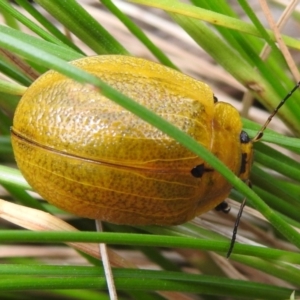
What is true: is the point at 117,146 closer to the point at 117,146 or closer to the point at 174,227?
the point at 117,146

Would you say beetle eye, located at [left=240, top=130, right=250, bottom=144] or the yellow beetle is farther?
beetle eye, located at [left=240, top=130, right=250, bottom=144]

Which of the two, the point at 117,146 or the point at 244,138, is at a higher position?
the point at 244,138

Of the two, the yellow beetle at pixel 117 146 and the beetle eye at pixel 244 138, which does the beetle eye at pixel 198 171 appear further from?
the beetle eye at pixel 244 138

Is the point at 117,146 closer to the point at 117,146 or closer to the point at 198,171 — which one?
the point at 117,146

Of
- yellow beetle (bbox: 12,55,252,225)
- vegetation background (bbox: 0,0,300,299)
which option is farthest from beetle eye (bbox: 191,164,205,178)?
vegetation background (bbox: 0,0,300,299)

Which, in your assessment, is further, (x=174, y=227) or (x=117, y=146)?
(x=174, y=227)

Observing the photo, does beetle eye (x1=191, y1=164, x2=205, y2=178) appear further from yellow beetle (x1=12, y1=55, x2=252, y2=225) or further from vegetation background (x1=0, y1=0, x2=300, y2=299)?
vegetation background (x1=0, y1=0, x2=300, y2=299)

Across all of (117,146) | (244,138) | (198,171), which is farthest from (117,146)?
(244,138)

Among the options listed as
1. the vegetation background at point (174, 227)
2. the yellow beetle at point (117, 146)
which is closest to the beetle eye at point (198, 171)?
the yellow beetle at point (117, 146)

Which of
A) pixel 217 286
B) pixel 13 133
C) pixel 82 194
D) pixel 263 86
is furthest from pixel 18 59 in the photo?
pixel 217 286
